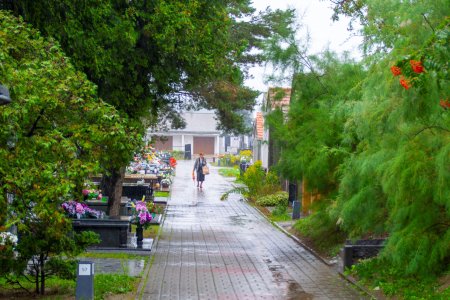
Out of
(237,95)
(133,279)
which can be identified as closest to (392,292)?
(133,279)

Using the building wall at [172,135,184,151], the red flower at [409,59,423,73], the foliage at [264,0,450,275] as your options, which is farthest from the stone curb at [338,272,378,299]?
the building wall at [172,135,184,151]

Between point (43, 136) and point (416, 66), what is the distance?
15.5ft

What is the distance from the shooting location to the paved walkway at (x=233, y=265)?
512 inches

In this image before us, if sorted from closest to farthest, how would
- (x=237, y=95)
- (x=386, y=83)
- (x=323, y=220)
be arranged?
(x=386, y=83)
(x=323, y=220)
(x=237, y=95)

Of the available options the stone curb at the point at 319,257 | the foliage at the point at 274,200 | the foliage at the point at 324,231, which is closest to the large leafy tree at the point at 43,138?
the stone curb at the point at 319,257

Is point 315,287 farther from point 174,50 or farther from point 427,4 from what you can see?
point 174,50

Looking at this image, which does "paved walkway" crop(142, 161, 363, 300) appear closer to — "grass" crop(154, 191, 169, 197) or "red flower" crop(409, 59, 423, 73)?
"red flower" crop(409, 59, 423, 73)

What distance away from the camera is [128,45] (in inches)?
662

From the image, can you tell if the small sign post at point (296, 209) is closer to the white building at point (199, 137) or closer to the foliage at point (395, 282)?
the foliage at point (395, 282)

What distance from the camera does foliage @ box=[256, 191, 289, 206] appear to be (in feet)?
106

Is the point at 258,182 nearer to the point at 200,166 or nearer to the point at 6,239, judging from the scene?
the point at 200,166

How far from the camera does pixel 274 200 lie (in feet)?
107

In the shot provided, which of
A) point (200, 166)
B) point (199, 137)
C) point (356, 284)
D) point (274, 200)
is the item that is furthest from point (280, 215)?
point (199, 137)

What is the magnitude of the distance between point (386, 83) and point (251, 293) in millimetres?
4064
